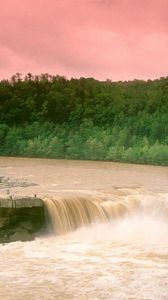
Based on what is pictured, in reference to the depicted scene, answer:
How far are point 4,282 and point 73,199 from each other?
781cm

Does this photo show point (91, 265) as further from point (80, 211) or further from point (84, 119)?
point (84, 119)

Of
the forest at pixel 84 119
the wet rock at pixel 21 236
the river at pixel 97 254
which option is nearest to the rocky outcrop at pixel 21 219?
the wet rock at pixel 21 236

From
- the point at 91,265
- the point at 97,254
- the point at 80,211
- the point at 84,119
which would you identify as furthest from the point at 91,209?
the point at 84,119

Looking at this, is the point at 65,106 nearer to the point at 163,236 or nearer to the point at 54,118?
the point at 54,118

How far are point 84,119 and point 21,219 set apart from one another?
189 feet

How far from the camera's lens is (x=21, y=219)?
55.2 feet

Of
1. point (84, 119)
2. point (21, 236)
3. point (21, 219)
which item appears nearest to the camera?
point (21, 236)

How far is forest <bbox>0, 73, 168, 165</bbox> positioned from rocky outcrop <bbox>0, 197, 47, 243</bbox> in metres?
35.0

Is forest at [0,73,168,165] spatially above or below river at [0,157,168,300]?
above

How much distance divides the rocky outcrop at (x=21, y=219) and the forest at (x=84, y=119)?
115 feet

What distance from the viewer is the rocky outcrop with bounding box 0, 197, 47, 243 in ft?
53.4

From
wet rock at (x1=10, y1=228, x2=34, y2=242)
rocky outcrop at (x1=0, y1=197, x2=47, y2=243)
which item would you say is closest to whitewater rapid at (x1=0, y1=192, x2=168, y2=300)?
wet rock at (x1=10, y1=228, x2=34, y2=242)

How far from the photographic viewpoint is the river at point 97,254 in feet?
36.8

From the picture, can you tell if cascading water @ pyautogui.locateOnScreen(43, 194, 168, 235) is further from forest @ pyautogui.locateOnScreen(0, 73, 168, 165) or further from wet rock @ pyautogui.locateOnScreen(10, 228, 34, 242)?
forest @ pyautogui.locateOnScreen(0, 73, 168, 165)
